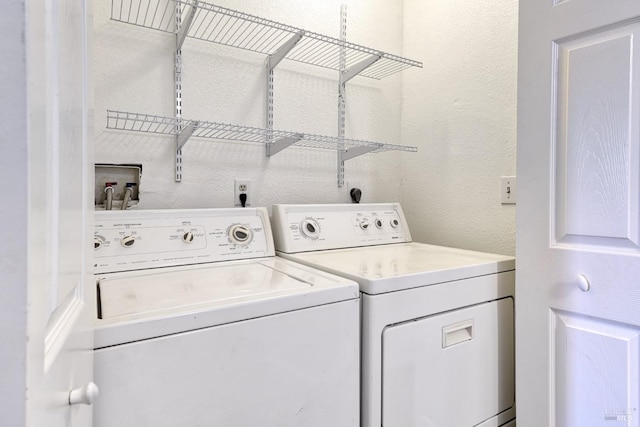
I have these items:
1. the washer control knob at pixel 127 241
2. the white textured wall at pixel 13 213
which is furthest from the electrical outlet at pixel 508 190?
the white textured wall at pixel 13 213

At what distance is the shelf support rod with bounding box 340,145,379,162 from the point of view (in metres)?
1.74

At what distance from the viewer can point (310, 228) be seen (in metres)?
1.57

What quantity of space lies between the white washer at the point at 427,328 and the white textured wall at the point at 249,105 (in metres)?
0.31

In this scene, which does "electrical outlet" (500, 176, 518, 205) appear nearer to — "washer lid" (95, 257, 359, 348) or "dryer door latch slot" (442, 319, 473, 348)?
"dryer door latch slot" (442, 319, 473, 348)

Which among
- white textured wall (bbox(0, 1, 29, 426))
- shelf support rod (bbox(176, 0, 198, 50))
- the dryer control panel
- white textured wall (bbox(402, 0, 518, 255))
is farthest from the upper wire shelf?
white textured wall (bbox(0, 1, 29, 426))

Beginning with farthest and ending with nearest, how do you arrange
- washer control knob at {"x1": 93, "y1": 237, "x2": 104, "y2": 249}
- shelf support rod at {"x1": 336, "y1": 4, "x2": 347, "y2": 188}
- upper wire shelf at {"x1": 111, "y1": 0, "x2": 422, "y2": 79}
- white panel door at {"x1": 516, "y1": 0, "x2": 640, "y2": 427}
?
1. shelf support rod at {"x1": 336, "y1": 4, "x2": 347, "y2": 188}
2. upper wire shelf at {"x1": 111, "y1": 0, "x2": 422, "y2": 79}
3. washer control knob at {"x1": 93, "y1": 237, "x2": 104, "y2": 249}
4. white panel door at {"x1": 516, "y1": 0, "x2": 640, "y2": 427}

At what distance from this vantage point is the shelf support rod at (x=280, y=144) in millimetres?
1538

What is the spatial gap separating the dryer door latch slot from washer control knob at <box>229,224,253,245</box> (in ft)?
2.50

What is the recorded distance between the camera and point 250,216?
1.48 meters

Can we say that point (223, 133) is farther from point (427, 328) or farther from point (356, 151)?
point (427, 328)

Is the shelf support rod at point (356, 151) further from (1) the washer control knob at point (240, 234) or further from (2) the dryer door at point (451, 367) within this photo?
(2) the dryer door at point (451, 367)

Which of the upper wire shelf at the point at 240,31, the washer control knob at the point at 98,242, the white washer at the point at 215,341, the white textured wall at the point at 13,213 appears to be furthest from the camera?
the upper wire shelf at the point at 240,31

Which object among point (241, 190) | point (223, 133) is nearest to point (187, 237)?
point (241, 190)

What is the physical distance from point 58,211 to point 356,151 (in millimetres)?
1517
